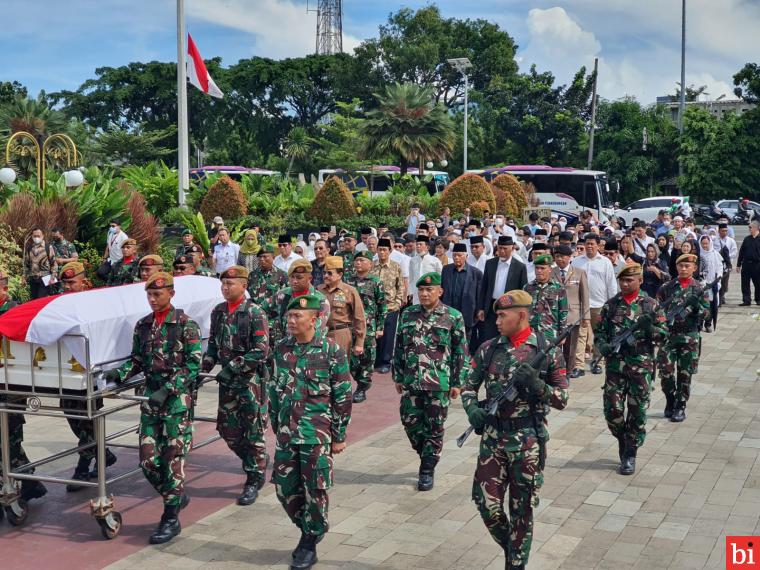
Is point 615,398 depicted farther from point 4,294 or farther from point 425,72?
point 425,72

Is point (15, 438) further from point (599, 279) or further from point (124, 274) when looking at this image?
point (599, 279)

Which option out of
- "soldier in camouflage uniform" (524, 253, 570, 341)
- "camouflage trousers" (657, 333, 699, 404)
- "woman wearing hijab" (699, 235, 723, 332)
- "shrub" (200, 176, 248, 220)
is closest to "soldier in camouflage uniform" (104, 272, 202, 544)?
"soldier in camouflage uniform" (524, 253, 570, 341)

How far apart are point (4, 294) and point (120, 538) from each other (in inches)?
94.1

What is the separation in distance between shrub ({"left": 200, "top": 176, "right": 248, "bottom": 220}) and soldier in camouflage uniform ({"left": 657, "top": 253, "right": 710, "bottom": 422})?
1571cm

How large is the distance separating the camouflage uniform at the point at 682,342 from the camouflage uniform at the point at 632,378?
5.75ft

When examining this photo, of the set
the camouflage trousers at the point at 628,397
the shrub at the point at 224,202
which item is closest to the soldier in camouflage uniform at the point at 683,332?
the camouflage trousers at the point at 628,397

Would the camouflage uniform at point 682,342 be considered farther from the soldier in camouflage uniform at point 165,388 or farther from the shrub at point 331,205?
the shrub at point 331,205

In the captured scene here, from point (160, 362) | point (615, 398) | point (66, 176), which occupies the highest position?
point (66, 176)

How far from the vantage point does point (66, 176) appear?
18.9 m

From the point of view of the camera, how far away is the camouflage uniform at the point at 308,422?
239 inches

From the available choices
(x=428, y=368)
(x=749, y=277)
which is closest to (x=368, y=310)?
(x=428, y=368)

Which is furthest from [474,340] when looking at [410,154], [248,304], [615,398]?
[410,154]

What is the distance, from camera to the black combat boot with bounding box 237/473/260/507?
24.9ft

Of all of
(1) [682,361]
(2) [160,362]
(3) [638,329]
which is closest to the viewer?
(2) [160,362]
